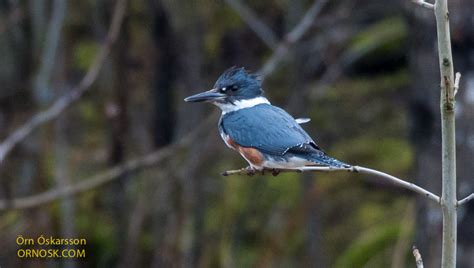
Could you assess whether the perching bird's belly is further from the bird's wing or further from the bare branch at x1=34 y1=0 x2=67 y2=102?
the bare branch at x1=34 y1=0 x2=67 y2=102

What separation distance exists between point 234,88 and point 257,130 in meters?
0.43

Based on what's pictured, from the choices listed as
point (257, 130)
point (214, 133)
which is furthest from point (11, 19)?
point (257, 130)

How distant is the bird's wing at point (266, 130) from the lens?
339 cm

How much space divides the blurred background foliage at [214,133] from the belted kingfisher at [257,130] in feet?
3.99

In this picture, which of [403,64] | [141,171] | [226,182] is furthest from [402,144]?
[141,171]

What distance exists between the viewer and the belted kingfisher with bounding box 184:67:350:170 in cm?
337

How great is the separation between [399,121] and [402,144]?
24cm

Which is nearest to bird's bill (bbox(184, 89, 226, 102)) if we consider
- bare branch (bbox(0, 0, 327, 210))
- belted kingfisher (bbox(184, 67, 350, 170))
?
belted kingfisher (bbox(184, 67, 350, 170))

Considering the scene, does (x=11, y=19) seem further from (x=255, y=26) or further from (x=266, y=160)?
(x=266, y=160)

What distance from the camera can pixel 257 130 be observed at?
3.56 meters

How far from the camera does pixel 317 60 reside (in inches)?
246

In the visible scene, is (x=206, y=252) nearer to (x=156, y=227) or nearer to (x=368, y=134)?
(x=156, y=227)

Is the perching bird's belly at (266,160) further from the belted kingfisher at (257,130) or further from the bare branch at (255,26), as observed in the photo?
the bare branch at (255,26)

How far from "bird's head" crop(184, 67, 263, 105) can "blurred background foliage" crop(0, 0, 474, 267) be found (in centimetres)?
113
